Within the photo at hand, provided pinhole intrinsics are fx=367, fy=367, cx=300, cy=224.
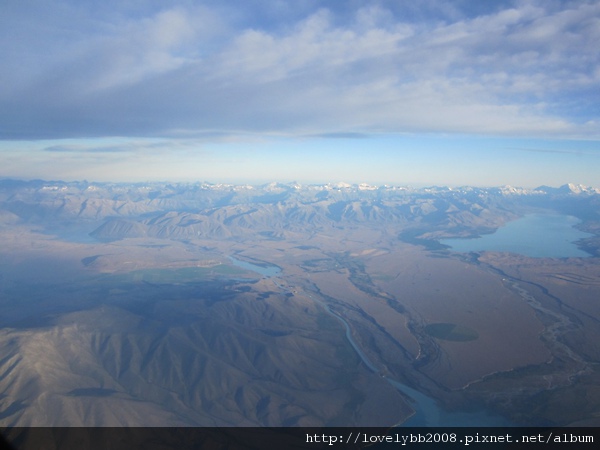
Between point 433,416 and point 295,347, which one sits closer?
point 433,416

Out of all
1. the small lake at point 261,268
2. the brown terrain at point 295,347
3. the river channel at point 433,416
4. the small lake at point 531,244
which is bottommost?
the small lake at point 261,268

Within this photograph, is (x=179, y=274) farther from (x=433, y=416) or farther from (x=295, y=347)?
(x=433, y=416)

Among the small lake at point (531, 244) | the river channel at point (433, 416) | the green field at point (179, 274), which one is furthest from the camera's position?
the small lake at point (531, 244)

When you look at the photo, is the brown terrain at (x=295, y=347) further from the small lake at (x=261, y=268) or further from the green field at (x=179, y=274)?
the small lake at (x=261, y=268)

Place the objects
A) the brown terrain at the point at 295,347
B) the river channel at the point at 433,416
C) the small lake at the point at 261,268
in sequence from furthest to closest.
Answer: the small lake at the point at 261,268, the brown terrain at the point at 295,347, the river channel at the point at 433,416

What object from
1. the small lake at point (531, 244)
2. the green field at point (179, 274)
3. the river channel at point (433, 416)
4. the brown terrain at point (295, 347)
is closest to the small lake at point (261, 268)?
the green field at point (179, 274)

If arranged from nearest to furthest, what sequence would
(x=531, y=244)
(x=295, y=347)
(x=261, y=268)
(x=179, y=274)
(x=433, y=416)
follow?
(x=433, y=416)
(x=295, y=347)
(x=179, y=274)
(x=261, y=268)
(x=531, y=244)

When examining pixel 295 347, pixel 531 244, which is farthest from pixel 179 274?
pixel 531 244

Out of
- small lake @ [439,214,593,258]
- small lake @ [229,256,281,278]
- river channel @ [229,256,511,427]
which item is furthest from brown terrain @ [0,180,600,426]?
small lake @ [439,214,593,258]
